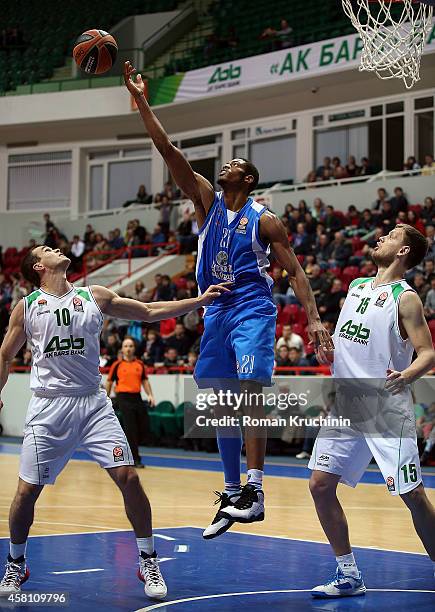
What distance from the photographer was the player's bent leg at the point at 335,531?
20.4ft

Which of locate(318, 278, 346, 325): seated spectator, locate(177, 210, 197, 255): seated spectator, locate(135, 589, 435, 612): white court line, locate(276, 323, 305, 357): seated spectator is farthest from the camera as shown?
locate(177, 210, 197, 255): seated spectator

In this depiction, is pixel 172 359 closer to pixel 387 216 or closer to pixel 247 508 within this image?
pixel 387 216

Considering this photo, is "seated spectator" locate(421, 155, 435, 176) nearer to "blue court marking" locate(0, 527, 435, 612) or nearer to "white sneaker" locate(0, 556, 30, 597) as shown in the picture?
"blue court marking" locate(0, 527, 435, 612)

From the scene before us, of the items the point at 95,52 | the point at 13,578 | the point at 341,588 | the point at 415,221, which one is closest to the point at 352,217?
the point at 415,221

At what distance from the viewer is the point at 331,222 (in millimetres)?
21109

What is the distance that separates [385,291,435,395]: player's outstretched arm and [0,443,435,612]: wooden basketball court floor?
143 centimetres

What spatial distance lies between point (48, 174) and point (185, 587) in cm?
2735

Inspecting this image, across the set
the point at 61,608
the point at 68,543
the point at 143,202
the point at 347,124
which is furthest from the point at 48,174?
the point at 61,608

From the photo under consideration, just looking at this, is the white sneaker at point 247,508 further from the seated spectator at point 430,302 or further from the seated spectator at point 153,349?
the seated spectator at point 153,349

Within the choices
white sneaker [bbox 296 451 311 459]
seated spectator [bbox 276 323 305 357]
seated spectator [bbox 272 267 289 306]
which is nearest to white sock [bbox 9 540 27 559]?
white sneaker [bbox 296 451 311 459]

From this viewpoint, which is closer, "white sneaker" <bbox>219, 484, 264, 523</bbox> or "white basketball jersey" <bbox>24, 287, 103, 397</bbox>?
"white sneaker" <bbox>219, 484, 264, 523</bbox>

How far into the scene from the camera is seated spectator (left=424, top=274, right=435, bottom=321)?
1526cm

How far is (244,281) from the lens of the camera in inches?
247

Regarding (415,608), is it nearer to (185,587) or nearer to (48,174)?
(185,587)
